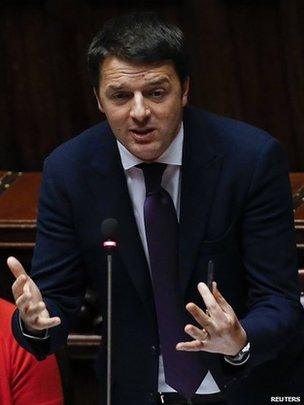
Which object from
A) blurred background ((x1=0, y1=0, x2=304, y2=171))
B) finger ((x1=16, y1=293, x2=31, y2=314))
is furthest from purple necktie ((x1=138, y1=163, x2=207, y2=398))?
blurred background ((x1=0, y1=0, x2=304, y2=171))

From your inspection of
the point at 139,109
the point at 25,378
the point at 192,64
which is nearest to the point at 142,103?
the point at 139,109

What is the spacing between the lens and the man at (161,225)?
5.61ft

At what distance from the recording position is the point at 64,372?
2027 mm

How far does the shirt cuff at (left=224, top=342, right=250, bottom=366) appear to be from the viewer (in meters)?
1.66

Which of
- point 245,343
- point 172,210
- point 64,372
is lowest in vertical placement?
point 64,372

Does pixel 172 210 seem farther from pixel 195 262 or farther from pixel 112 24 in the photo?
pixel 112 24

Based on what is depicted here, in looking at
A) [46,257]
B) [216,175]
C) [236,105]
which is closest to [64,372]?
[46,257]

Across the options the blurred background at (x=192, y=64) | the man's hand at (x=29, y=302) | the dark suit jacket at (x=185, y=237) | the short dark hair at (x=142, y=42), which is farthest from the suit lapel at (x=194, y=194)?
the blurred background at (x=192, y=64)

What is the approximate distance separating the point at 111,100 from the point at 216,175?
0.61 feet

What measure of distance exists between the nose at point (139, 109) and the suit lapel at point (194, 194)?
0.43 ft

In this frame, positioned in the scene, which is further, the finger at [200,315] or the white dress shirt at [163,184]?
the white dress shirt at [163,184]

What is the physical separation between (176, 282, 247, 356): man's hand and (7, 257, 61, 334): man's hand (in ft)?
0.62
